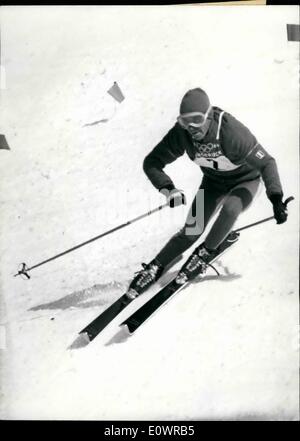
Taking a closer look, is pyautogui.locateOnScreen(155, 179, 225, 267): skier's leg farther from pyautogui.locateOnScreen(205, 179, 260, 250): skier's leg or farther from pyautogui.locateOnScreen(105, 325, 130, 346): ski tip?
pyautogui.locateOnScreen(105, 325, 130, 346): ski tip

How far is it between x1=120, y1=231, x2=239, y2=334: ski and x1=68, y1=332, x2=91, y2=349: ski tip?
19 cm

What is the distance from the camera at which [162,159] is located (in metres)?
3.22

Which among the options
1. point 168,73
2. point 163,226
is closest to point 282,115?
point 168,73

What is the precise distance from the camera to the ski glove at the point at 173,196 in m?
3.22

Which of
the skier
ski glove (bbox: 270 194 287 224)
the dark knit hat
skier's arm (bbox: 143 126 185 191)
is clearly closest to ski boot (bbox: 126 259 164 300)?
the skier

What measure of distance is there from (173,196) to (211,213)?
212 millimetres

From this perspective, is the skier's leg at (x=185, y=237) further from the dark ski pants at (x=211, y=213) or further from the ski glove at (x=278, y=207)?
the ski glove at (x=278, y=207)

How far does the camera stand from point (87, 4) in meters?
3.18

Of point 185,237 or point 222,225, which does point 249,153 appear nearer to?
point 222,225

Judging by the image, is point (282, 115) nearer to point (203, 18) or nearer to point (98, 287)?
point (203, 18)

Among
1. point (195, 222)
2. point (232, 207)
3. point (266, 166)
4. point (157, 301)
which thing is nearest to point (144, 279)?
point (157, 301)

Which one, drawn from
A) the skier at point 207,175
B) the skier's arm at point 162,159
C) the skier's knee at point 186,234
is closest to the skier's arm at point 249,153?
the skier at point 207,175

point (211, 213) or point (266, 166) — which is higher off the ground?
point (266, 166)

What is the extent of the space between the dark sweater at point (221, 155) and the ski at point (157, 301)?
0.29 meters
